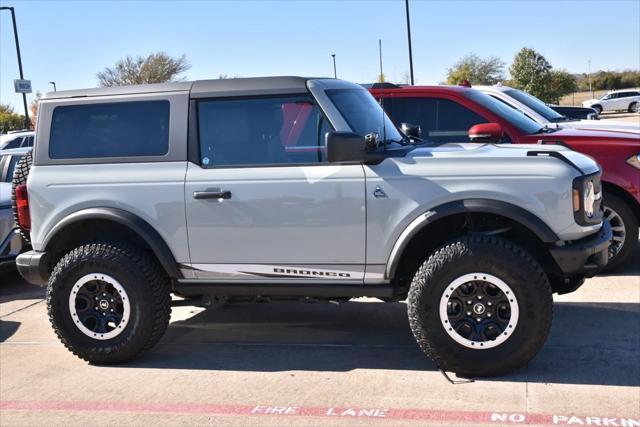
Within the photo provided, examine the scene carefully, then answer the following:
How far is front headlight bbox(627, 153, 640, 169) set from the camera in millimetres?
7066

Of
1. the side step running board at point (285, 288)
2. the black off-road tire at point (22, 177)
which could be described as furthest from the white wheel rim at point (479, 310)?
the black off-road tire at point (22, 177)

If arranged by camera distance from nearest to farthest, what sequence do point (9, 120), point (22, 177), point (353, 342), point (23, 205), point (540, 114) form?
point (23, 205)
point (353, 342)
point (22, 177)
point (540, 114)
point (9, 120)

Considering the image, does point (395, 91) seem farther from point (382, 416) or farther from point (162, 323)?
point (382, 416)

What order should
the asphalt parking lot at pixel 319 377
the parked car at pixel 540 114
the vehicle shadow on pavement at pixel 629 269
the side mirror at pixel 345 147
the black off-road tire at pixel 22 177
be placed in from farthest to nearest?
the parked car at pixel 540 114
the vehicle shadow on pavement at pixel 629 269
the black off-road tire at pixel 22 177
the side mirror at pixel 345 147
the asphalt parking lot at pixel 319 377

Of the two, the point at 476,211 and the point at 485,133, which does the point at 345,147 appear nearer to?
the point at 476,211

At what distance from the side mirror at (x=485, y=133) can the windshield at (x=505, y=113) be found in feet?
2.01

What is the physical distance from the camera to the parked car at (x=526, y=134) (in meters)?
7.08

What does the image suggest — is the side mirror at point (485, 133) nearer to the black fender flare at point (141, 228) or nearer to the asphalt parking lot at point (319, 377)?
the asphalt parking lot at point (319, 377)

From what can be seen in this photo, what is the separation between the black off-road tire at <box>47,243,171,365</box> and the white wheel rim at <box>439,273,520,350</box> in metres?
2.00

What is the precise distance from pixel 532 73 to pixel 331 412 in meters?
49.7

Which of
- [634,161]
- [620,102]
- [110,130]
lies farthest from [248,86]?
[620,102]

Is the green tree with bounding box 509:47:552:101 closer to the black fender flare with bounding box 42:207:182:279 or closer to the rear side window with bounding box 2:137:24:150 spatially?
the rear side window with bounding box 2:137:24:150

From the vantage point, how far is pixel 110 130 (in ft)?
17.6

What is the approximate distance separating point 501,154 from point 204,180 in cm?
197
